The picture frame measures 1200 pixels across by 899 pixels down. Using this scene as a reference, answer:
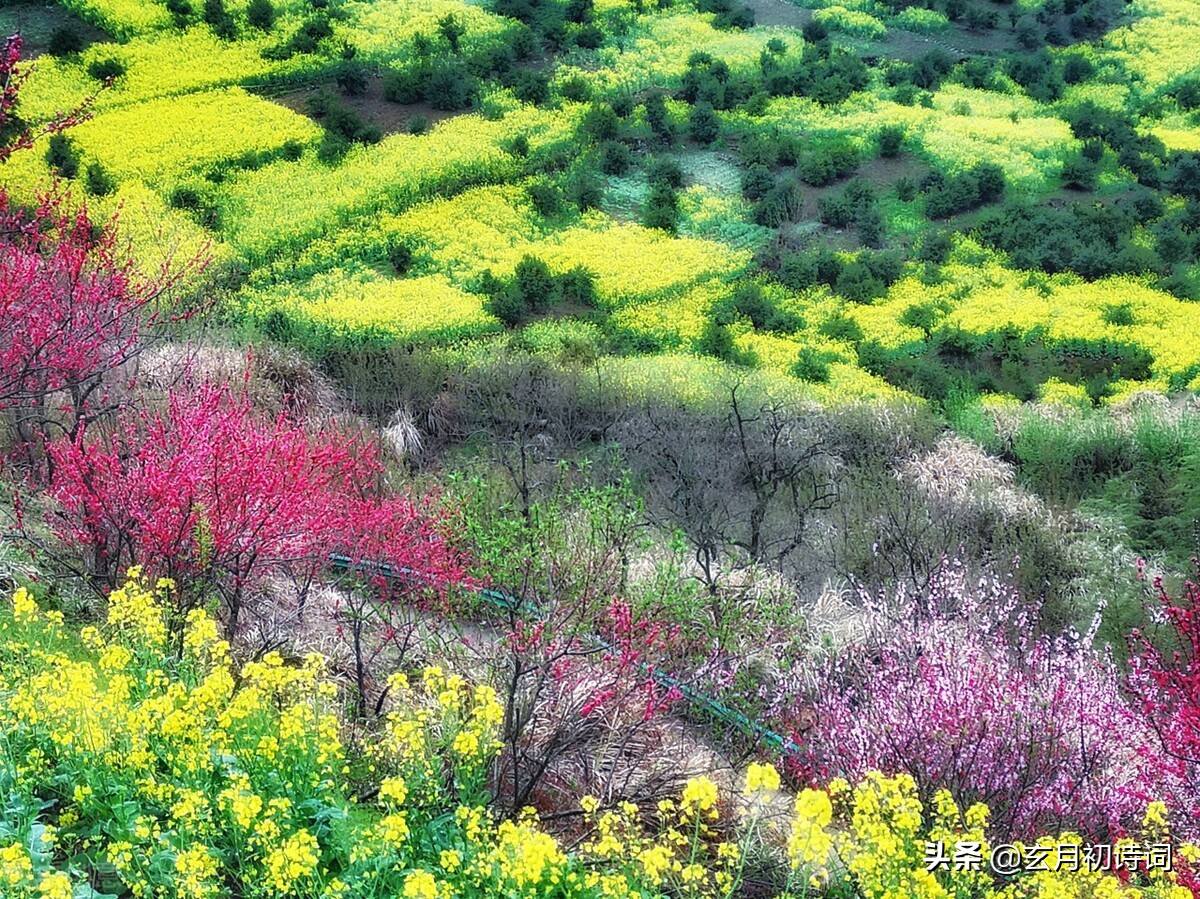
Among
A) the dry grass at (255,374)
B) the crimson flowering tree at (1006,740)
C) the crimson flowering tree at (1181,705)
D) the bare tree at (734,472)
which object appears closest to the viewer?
the crimson flowering tree at (1181,705)

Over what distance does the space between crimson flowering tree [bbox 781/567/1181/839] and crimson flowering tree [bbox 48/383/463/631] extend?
9.77ft

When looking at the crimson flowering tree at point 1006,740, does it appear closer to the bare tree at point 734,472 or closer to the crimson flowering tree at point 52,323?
the bare tree at point 734,472

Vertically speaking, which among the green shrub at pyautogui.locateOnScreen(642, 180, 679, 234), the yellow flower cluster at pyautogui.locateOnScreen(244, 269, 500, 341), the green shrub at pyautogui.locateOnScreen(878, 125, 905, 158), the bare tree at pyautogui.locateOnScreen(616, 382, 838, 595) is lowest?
the bare tree at pyautogui.locateOnScreen(616, 382, 838, 595)

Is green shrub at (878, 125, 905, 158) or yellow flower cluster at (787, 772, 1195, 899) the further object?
green shrub at (878, 125, 905, 158)

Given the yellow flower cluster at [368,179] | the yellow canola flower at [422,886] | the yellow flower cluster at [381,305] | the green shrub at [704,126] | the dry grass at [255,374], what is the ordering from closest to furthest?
the yellow canola flower at [422,886]
the dry grass at [255,374]
the yellow flower cluster at [381,305]
the yellow flower cluster at [368,179]
the green shrub at [704,126]

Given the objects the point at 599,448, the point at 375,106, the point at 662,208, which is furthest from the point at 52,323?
the point at 375,106

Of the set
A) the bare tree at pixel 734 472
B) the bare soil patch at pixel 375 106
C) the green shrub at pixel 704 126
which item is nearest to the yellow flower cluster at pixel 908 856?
the bare tree at pixel 734 472

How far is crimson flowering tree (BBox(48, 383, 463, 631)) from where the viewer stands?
A: 736cm

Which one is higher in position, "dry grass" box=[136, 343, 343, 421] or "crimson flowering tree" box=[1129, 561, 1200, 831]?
"crimson flowering tree" box=[1129, 561, 1200, 831]

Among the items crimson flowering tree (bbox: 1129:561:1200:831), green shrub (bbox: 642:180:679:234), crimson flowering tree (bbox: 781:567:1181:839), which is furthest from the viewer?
green shrub (bbox: 642:180:679:234)

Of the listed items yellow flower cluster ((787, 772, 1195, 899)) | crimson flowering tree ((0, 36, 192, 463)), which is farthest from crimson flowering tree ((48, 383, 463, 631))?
yellow flower cluster ((787, 772, 1195, 899))

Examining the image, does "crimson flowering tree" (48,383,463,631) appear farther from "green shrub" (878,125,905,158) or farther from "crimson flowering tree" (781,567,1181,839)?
"green shrub" (878,125,905,158)

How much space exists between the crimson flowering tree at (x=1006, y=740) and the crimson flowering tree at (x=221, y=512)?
2.98 meters

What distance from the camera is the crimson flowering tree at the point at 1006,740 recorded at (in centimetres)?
625
